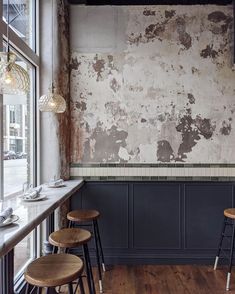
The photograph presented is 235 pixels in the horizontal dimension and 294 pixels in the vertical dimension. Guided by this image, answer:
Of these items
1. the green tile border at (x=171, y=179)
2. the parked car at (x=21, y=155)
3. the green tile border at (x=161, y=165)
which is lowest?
the green tile border at (x=171, y=179)

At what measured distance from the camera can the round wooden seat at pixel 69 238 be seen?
2.11 meters

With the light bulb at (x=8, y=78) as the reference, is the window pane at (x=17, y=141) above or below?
below

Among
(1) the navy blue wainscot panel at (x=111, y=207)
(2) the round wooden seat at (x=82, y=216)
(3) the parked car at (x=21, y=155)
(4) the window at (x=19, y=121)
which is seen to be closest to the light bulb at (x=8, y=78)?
(4) the window at (x=19, y=121)

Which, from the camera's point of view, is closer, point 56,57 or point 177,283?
point 177,283

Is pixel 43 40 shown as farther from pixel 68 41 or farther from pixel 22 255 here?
pixel 22 255

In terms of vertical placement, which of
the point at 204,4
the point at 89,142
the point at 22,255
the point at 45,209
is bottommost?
the point at 22,255

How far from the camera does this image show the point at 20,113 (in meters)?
2.79

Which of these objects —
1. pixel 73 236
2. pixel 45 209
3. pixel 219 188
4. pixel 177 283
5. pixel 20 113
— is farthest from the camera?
pixel 219 188

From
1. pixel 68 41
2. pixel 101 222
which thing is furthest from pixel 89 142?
pixel 68 41

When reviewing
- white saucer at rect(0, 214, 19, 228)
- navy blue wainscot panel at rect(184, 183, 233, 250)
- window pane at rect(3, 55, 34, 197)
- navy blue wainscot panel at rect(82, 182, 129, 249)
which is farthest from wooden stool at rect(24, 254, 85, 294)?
navy blue wainscot panel at rect(184, 183, 233, 250)

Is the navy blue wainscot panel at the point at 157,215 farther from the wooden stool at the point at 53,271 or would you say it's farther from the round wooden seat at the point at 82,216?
the wooden stool at the point at 53,271

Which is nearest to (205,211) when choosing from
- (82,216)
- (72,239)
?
(82,216)

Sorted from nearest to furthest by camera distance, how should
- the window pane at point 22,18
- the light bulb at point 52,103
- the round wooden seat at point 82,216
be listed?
the window pane at point 22,18
the light bulb at point 52,103
the round wooden seat at point 82,216

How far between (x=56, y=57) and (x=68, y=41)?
424mm
